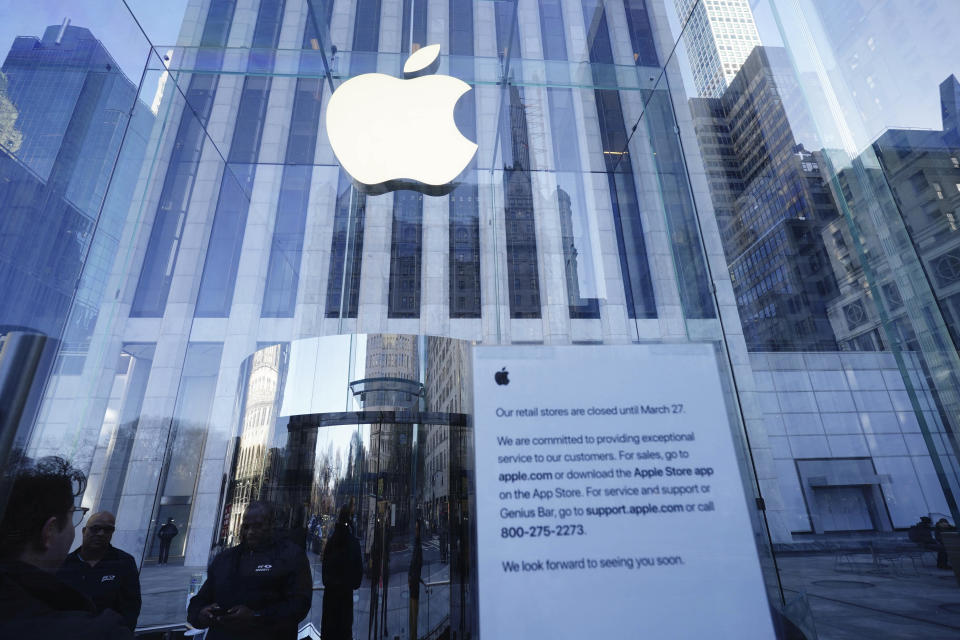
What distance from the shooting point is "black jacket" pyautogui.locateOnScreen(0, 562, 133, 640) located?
1.48 meters

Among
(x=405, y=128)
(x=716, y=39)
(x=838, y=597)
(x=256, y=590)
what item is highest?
(x=716, y=39)

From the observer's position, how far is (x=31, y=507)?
2.22m

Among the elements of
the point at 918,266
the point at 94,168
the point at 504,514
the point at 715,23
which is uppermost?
the point at 715,23

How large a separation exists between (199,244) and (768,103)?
8214 mm

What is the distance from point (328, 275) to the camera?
671 centimetres

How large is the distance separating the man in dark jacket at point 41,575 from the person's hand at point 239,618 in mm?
983

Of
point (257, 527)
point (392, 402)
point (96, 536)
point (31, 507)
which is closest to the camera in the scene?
point (31, 507)

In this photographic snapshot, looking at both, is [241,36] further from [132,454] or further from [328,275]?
[132,454]

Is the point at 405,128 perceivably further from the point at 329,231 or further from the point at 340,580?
the point at 340,580

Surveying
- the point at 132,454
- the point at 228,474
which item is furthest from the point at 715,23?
→ the point at 132,454

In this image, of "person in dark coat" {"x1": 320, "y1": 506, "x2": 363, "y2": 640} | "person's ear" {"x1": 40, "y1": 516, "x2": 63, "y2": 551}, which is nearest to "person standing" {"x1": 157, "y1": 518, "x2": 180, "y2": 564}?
"person in dark coat" {"x1": 320, "y1": 506, "x2": 363, "y2": 640}

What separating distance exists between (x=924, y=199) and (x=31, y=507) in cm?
657

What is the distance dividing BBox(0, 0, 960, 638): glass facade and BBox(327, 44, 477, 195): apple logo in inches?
7.3

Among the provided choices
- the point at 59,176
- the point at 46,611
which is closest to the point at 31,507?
the point at 46,611
